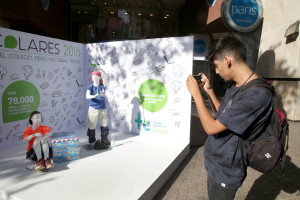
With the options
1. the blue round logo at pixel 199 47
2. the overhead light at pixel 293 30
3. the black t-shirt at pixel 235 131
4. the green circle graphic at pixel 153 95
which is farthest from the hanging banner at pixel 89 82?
the blue round logo at pixel 199 47

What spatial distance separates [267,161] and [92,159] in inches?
115

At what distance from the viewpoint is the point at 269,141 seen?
1.38 m

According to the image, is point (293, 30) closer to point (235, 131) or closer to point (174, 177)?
point (174, 177)

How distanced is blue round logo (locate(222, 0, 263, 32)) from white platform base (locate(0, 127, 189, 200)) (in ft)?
16.6

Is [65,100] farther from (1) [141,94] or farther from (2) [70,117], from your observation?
(1) [141,94]

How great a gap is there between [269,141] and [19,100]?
4288 mm

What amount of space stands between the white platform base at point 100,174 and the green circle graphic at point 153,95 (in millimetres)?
891

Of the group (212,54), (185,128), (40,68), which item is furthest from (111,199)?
(40,68)

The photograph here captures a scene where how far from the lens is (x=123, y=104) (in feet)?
17.1

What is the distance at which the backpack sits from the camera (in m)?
1.37

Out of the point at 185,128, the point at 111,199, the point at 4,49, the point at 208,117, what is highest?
the point at 4,49

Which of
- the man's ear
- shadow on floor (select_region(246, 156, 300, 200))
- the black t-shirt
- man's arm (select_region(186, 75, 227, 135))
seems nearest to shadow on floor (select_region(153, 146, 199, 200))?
shadow on floor (select_region(246, 156, 300, 200))

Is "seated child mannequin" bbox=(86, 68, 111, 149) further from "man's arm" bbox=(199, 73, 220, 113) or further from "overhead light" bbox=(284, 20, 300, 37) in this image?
"overhead light" bbox=(284, 20, 300, 37)

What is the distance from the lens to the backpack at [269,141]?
137 centimetres
